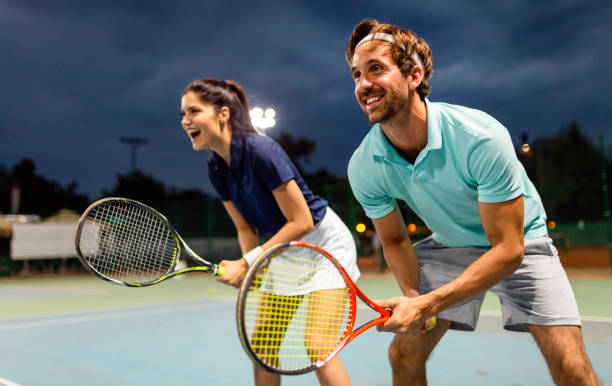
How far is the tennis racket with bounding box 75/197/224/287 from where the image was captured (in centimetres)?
287

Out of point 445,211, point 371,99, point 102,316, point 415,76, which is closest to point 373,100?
point 371,99

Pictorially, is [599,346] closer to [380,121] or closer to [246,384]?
[246,384]

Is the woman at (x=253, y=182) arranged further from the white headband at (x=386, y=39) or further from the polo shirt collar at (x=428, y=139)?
the white headband at (x=386, y=39)

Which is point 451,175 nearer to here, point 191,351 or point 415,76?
point 415,76

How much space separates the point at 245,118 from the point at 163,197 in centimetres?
5214

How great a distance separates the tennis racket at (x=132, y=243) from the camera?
9.41ft

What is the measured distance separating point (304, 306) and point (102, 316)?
5.90 metres

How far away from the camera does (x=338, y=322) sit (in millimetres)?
2422

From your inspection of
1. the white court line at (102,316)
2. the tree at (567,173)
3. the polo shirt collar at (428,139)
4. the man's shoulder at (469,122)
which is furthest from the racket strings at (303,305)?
the tree at (567,173)

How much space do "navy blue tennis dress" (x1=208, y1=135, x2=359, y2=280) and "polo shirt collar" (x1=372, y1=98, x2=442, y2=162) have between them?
45cm


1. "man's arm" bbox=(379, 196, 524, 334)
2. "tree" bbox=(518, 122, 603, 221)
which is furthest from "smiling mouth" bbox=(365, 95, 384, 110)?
"tree" bbox=(518, 122, 603, 221)

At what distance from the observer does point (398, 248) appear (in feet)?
8.18

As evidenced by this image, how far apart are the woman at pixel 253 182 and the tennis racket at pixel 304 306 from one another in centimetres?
13

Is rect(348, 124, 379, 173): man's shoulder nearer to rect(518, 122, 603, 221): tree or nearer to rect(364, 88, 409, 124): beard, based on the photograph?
rect(364, 88, 409, 124): beard
